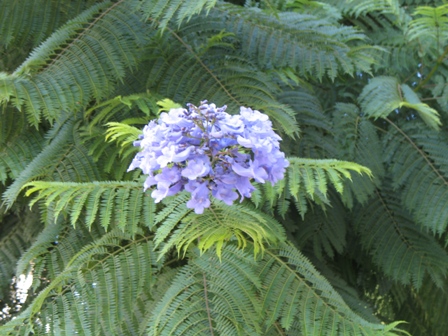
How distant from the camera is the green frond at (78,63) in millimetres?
1775

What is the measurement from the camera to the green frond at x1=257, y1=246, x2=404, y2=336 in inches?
60.1

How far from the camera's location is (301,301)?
61.4 inches

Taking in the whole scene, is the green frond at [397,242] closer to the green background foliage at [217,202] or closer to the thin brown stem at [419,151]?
the green background foliage at [217,202]

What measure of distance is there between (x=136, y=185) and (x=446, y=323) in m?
1.67

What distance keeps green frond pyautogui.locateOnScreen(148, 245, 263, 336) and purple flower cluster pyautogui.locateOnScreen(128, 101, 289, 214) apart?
10.0 inches

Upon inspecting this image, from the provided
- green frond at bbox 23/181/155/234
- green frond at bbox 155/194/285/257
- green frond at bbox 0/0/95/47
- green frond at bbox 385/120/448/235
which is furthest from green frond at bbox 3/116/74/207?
green frond at bbox 385/120/448/235

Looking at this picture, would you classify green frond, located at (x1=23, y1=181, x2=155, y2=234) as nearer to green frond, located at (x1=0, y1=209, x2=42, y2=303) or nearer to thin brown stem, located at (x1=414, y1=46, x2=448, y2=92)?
green frond, located at (x1=0, y1=209, x2=42, y2=303)

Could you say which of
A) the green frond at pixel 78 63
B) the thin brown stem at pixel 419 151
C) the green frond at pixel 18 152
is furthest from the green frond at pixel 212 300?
the thin brown stem at pixel 419 151

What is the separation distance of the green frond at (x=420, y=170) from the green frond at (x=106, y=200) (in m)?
1.02

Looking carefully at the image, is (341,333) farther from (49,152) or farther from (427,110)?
(49,152)

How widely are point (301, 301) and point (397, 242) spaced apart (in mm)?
858

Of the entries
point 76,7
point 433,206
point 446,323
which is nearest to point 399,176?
point 433,206

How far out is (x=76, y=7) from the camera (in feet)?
7.09

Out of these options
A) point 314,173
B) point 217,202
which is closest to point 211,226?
point 217,202
